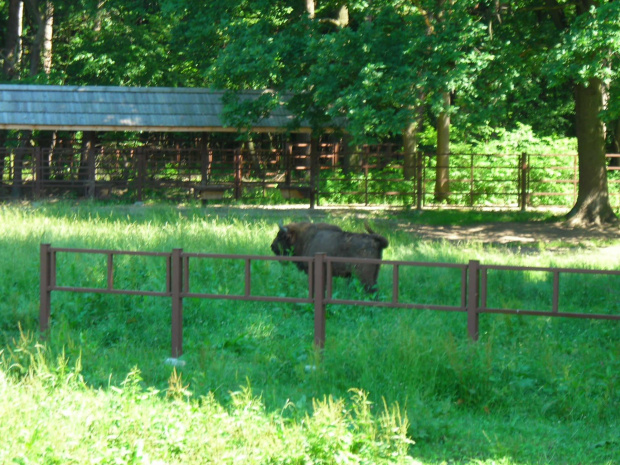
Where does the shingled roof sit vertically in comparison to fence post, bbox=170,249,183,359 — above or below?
above

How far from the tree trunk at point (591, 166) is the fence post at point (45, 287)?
1484 centimetres

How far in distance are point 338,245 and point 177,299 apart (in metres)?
3.62

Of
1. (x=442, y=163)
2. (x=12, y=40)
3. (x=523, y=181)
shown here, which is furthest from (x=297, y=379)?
(x=12, y=40)

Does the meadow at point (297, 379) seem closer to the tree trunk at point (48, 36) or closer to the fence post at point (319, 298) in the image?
the fence post at point (319, 298)

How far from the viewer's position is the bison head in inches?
492

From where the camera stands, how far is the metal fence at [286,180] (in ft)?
85.9

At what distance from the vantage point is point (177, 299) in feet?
27.3

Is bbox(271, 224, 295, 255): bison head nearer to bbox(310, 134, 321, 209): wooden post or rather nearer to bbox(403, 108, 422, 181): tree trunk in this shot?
bbox(310, 134, 321, 209): wooden post

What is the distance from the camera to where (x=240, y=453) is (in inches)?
217

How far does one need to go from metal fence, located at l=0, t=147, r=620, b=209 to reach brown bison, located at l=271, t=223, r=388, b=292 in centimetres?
1279

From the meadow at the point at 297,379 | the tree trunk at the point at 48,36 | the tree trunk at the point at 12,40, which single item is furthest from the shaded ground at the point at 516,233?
the tree trunk at the point at 12,40

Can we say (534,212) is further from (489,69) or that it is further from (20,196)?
(20,196)

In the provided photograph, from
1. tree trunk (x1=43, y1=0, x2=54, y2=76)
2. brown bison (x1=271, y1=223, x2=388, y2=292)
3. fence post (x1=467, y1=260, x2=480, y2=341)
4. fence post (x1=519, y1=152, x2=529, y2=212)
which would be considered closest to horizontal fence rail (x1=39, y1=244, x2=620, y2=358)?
fence post (x1=467, y1=260, x2=480, y2=341)

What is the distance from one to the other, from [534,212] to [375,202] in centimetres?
552
